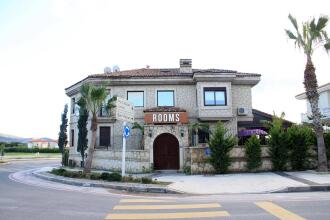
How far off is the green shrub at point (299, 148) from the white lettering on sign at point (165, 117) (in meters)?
7.53

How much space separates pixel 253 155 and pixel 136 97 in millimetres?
10916

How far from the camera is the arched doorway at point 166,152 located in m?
23.2

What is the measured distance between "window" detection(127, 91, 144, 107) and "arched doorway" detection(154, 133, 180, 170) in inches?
194

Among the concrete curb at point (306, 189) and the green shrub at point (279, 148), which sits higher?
the green shrub at point (279, 148)

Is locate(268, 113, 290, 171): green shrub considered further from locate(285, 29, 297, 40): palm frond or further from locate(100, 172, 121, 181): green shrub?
locate(100, 172, 121, 181): green shrub

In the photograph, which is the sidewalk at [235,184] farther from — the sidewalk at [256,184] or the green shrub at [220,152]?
the green shrub at [220,152]

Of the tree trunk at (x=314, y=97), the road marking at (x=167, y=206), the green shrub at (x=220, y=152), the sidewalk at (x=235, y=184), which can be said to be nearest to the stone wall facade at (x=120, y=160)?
the green shrub at (x=220, y=152)

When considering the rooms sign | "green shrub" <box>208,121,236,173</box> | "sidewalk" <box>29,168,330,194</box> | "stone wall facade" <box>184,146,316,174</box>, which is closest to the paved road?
"sidewalk" <box>29,168,330,194</box>

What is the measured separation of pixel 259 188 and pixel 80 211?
8.43 m

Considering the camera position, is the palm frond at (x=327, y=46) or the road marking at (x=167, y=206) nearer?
the road marking at (x=167, y=206)

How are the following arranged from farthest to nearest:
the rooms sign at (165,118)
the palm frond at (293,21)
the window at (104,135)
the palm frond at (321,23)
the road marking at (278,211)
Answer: the window at (104,135), the rooms sign at (165,118), the palm frond at (293,21), the palm frond at (321,23), the road marking at (278,211)

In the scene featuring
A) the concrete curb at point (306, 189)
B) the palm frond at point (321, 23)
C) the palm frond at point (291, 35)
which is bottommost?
the concrete curb at point (306, 189)

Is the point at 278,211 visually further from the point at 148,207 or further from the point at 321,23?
the point at 321,23

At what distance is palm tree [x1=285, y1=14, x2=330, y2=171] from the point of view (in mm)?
19281
